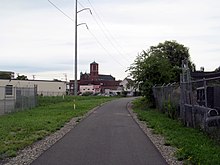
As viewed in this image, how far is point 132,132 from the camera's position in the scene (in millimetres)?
16203

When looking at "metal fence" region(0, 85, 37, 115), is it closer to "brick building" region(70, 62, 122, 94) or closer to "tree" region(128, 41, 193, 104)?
"tree" region(128, 41, 193, 104)

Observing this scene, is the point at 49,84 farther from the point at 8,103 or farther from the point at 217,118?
the point at 217,118

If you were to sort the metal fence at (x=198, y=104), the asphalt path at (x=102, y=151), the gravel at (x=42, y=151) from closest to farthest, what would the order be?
the asphalt path at (x=102, y=151) < the gravel at (x=42, y=151) < the metal fence at (x=198, y=104)

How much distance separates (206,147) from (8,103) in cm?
2495

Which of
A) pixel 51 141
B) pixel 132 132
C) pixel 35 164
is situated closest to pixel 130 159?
pixel 35 164

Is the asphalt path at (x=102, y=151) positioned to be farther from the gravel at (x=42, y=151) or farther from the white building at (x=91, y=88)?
the white building at (x=91, y=88)

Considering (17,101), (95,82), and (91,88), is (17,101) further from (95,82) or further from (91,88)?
(95,82)

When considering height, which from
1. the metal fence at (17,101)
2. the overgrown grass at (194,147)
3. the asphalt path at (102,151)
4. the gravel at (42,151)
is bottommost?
the gravel at (42,151)

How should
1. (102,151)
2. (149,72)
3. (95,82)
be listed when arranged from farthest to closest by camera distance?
1. (95,82)
2. (149,72)
3. (102,151)

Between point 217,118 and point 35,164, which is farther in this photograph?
point 217,118

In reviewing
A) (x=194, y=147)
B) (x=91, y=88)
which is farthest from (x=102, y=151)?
(x=91, y=88)

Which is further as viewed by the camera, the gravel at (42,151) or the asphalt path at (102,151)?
the gravel at (42,151)

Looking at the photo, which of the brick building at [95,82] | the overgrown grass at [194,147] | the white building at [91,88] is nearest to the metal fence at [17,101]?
the overgrown grass at [194,147]

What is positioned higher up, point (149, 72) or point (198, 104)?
point (149, 72)
